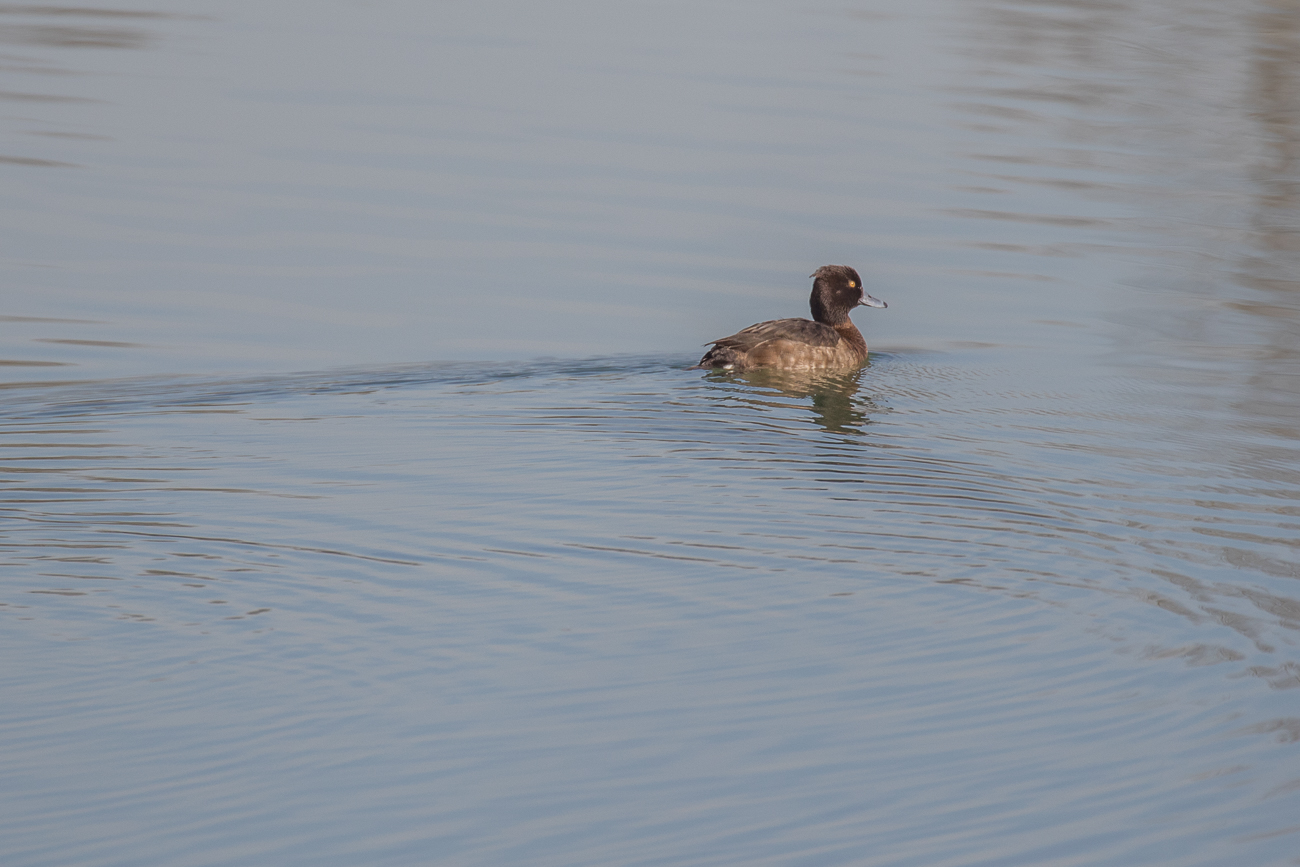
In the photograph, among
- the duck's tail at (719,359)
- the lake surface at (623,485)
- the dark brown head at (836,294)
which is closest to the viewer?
the lake surface at (623,485)

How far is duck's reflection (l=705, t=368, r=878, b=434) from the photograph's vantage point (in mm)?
9555

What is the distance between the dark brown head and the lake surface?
0.51 m

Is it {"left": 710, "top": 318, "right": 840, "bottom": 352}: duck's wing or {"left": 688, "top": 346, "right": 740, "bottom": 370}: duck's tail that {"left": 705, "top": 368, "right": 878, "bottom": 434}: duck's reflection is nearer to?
{"left": 688, "top": 346, "right": 740, "bottom": 370}: duck's tail

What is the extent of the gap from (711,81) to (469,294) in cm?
944

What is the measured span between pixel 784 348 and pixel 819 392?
51 cm

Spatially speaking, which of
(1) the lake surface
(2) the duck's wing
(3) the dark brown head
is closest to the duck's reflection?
(1) the lake surface

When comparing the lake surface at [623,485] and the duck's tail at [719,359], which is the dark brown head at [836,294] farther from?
the duck's tail at [719,359]

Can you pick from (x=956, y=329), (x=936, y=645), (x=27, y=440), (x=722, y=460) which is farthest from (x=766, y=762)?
(x=956, y=329)

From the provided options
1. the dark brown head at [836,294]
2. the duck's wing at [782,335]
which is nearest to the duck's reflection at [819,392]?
the duck's wing at [782,335]

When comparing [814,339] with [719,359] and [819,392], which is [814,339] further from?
[719,359]

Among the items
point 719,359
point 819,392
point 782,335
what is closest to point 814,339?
point 782,335

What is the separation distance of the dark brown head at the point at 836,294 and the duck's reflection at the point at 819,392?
0.72m

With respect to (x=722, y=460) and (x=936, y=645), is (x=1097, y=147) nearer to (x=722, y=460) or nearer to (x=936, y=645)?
(x=722, y=460)

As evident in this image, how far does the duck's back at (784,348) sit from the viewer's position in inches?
415
